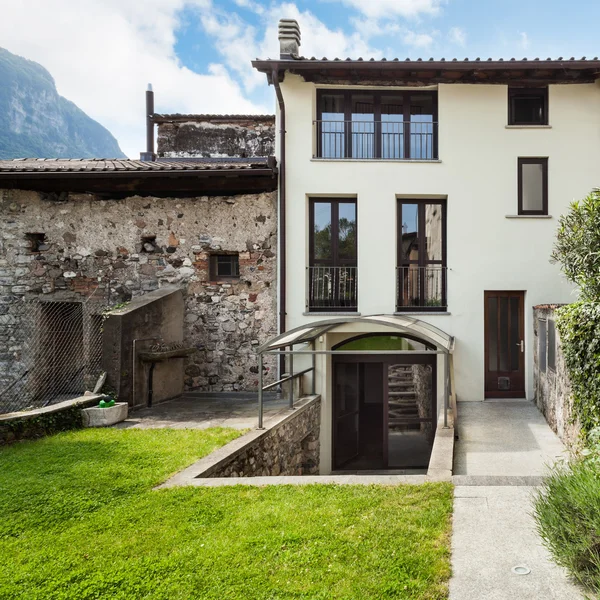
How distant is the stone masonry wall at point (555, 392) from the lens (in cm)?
643

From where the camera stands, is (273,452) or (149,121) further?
(149,121)

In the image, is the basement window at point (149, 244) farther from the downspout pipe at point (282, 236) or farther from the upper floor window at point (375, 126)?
the upper floor window at point (375, 126)

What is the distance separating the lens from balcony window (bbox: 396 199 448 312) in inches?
389

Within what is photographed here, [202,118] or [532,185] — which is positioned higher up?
[202,118]

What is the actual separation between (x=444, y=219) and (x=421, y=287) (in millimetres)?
1600

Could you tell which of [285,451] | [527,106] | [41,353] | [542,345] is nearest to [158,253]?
[41,353]

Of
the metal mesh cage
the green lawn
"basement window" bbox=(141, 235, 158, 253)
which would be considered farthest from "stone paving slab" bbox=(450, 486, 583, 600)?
the metal mesh cage

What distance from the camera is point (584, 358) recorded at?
5.36 metres

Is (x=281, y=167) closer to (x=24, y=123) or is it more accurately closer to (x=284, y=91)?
(x=284, y=91)

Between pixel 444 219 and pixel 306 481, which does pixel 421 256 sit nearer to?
pixel 444 219

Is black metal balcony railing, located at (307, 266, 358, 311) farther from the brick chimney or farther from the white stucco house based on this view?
the brick chimney

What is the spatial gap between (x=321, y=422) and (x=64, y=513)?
6.03m

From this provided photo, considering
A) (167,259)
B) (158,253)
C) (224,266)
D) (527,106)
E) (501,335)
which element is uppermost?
(527,106)

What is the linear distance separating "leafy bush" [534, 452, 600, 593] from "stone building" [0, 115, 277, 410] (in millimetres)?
7169
